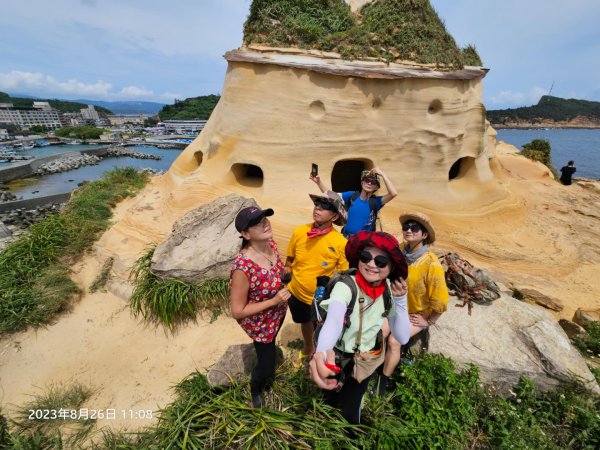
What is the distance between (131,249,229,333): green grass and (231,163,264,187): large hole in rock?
3375 mm

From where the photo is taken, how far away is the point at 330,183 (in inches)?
269

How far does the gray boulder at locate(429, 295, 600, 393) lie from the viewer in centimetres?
308

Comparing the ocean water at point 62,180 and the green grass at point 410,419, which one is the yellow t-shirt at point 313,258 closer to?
the green grass at point 410,419

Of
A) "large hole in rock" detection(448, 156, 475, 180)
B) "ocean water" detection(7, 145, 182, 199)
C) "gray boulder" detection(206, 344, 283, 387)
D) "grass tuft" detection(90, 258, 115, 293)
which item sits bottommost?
"ocean water" detection(7, 145, 182, 199)

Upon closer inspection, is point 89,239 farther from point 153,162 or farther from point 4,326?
point 153,162

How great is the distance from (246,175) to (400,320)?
678cm

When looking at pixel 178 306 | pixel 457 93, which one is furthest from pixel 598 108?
pixel 178 306

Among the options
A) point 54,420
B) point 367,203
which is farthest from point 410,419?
point 54,420

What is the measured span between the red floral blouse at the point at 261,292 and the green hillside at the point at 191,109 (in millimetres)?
79105

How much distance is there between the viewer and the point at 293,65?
20.5 ft

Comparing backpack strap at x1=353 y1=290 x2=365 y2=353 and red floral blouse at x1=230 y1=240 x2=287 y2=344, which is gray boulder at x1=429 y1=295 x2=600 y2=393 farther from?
red floral blouse at x1=230 y1=240 x2=287 y2=344

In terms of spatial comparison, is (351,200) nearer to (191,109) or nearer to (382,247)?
(382,247)

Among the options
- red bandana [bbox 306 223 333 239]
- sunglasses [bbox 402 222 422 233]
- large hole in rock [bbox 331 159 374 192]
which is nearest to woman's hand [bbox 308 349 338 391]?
red bandana [bbox 306 223 333 239]

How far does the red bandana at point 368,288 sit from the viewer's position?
1.93 metres
